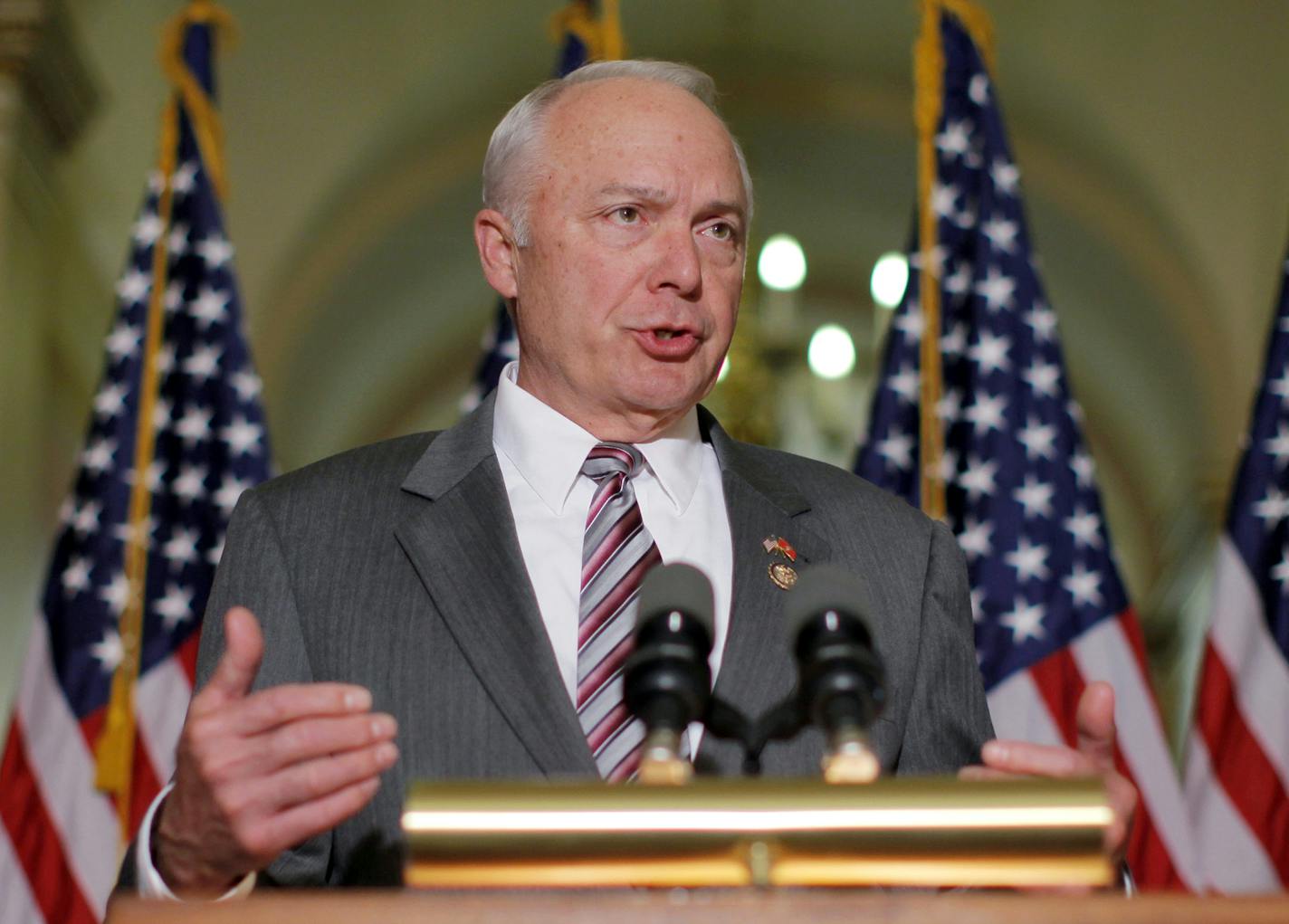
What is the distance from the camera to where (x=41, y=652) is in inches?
159

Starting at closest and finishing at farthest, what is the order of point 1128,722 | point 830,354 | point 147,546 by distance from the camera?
point 1128,722
point 147,546
point 830,354

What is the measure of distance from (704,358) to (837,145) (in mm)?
6641

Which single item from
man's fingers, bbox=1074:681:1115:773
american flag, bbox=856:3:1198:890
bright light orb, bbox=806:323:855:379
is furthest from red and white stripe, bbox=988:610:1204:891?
bright light orb, bbox=806:323:855:379

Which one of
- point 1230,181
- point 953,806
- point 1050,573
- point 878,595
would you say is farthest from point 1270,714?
point 1230,181

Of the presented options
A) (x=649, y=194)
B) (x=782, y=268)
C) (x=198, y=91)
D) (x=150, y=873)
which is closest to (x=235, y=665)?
(x=150, y=873)

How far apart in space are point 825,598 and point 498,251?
1211mm

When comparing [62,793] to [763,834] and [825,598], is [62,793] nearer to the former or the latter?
[825,598]

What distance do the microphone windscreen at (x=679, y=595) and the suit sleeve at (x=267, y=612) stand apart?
59 cm

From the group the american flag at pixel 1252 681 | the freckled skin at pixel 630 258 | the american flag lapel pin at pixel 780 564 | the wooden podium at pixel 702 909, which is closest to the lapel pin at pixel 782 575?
the american flag lapel pin at pixel 780 564

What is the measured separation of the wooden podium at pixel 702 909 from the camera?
986mm

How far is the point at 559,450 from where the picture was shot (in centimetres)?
213

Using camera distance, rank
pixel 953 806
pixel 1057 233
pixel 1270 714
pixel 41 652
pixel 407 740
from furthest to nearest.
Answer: pixel 1057 233 → pixel 41 652 → pixel 1270 714 → pixel 407 740 → pixel 953 806

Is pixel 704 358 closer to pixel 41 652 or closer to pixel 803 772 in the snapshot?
pixel 803 772

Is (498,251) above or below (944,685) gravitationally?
above
